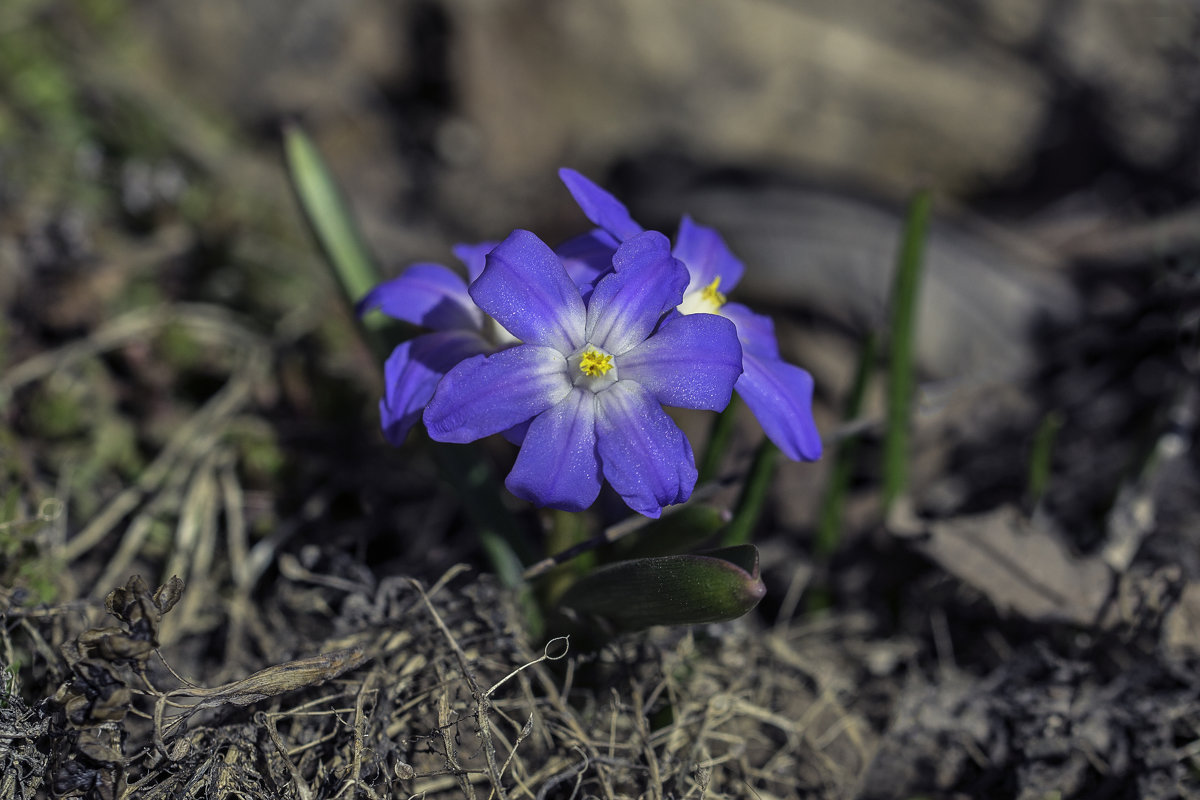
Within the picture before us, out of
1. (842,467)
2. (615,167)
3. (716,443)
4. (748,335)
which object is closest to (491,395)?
(748,335)

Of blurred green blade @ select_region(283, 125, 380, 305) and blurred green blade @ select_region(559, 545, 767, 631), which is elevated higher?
blurred green blade @ select_region(283, 125, 380, 305)

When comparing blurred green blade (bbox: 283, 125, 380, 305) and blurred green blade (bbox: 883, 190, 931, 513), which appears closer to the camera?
blurred green blade (bbox: 283, 125, 380, 305)

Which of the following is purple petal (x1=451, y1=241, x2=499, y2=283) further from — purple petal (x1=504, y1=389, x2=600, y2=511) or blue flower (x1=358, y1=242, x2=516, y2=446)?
purple petal (x1=504, y1=389, x2=600, y2=511)

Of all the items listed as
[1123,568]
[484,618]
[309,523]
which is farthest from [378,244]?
[1123,568]

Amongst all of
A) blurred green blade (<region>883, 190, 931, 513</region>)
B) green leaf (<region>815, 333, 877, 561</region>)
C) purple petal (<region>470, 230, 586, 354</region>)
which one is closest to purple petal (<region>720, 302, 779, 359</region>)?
purple petal (<region>470, 230, 586, 354</region>)

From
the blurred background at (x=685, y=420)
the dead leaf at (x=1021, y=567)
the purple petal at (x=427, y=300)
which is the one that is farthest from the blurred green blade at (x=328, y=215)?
the dead leaf at (x=1021, y=567)

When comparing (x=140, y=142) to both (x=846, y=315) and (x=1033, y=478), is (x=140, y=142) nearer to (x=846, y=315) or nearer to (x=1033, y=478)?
(x=846, y=315)

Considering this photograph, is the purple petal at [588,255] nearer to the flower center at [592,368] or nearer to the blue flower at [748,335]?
the blue flower at [748,335]
